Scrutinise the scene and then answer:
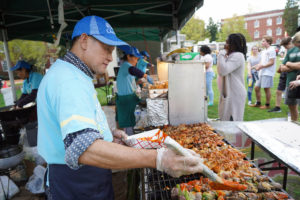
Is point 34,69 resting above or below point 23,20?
below

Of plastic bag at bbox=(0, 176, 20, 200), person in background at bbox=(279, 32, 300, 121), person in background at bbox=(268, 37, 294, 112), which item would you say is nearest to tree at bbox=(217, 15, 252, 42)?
person in background at bbox=(268, 37, 294, 112)

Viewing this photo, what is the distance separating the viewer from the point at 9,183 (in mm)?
3514

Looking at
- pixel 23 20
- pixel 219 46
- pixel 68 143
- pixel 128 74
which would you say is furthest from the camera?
pixel 219 46

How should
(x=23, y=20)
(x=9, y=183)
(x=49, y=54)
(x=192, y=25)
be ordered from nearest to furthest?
(x=9, y=183) → (x=23, y=20) → (x=49, y=54) → (x=192, y=25)

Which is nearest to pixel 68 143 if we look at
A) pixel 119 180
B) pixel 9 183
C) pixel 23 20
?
pixel 119 180

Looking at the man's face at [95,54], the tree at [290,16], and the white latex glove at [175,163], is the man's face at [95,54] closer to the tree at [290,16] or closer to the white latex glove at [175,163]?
the white latex glove at [175,163]

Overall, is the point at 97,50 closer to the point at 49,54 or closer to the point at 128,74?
the point at 128,74

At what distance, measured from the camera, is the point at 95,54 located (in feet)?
4.64

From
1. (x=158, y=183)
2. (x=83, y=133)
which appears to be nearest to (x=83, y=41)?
(x=83, y=133)

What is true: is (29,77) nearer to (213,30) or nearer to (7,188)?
(7,188)

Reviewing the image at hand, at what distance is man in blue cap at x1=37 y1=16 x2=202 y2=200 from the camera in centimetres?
103

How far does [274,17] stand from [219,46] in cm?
4251

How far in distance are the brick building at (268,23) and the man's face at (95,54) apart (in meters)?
71.3

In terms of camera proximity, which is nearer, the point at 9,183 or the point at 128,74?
the point at 9,183
